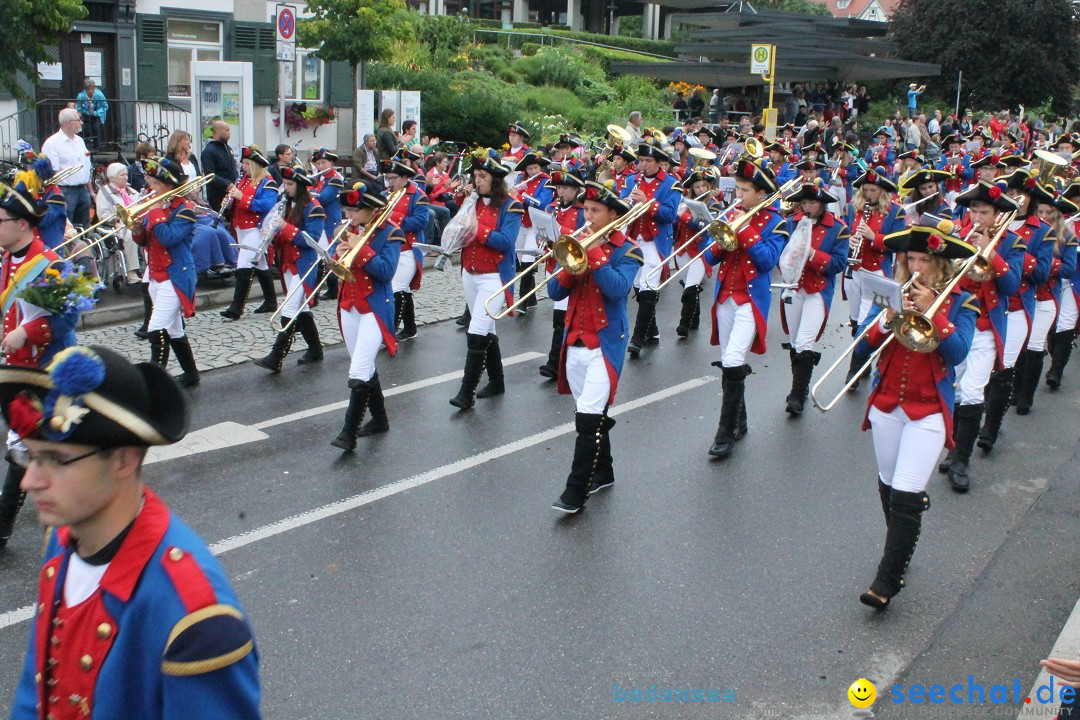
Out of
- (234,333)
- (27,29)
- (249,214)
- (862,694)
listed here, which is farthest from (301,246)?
(862,694)

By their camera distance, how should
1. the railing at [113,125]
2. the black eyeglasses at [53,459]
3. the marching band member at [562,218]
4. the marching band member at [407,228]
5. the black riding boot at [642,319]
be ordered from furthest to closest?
the railing at [113,125]
the black riding boot at [642,319]
the marching band member at [407,228]
the marching band member at [562,218]
the black eyeglasses at [53,459]

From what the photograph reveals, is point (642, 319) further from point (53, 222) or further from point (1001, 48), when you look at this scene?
point (1001, 48)

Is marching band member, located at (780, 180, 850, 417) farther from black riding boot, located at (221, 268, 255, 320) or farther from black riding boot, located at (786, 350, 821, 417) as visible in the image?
black riding boot, located at (221, 268, 255, 320)

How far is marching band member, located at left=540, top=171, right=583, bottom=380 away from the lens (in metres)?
10.0

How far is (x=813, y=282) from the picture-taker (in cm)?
905

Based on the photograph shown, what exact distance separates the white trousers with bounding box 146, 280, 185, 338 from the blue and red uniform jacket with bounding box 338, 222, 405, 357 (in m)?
1.76

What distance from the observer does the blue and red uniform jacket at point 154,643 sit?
2.32m

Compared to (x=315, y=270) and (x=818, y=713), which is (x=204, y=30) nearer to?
(x=315, y=270)

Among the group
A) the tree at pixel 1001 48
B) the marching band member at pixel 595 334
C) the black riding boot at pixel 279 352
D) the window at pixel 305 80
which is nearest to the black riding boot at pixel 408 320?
the black riding boot at pixel 279 352

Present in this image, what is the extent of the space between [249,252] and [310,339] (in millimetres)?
1889

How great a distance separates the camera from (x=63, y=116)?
13.6 meters

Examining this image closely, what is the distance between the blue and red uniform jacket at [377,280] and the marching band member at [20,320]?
2209mm

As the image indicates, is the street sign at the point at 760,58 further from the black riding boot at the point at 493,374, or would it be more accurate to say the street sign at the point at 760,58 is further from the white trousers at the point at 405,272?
the black riding boot at the point at 493,374

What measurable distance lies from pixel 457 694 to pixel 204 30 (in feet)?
68.1
